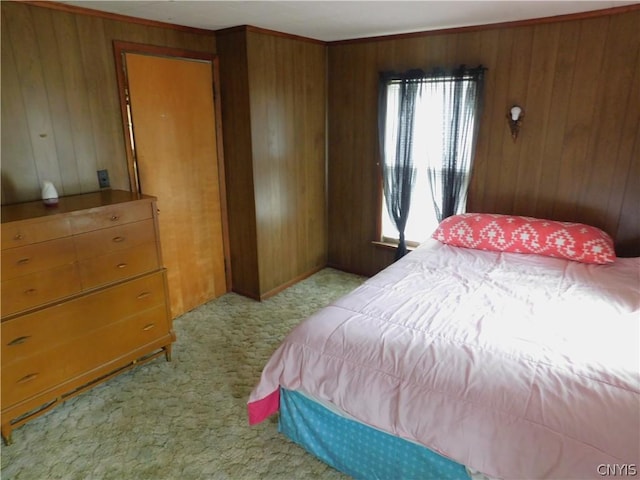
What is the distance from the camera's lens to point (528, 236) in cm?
280

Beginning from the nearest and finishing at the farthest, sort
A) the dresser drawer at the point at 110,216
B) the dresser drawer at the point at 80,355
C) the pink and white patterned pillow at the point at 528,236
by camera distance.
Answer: the dresser drawer at the point at 80,355 < the dresser drawer at the point at 110,216 < the pink and white patterned pillow at the point at 528,236

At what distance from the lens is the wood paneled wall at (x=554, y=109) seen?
2.69m

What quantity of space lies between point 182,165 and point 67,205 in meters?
1.03

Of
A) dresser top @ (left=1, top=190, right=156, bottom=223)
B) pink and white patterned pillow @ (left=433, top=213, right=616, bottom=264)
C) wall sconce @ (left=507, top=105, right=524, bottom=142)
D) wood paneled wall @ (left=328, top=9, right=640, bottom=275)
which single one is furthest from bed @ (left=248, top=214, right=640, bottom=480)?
dresser top @ (left=1, top=190, right=156, bottom=223)

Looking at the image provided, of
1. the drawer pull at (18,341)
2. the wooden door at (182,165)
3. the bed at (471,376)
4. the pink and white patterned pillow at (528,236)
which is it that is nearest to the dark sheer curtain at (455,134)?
the pink and white patterned pillow at (528,236)

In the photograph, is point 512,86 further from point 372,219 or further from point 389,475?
point 389,475

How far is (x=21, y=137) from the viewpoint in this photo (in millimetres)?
2322

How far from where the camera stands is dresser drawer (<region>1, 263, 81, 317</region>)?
6.49 ft

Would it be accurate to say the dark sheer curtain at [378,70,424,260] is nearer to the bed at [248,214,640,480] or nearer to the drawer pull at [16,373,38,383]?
the bed at [248,214,640,480]

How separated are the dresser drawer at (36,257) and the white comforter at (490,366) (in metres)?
1.22

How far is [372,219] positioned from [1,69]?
2890 millimetres

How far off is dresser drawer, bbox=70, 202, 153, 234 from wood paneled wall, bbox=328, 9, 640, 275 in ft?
7.20

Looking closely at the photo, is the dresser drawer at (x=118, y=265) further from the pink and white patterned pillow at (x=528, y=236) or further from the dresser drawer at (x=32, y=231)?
the pink and white patterned pillow at (x=528, y=236)

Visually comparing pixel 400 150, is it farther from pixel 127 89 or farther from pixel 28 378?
pixel 28 378
